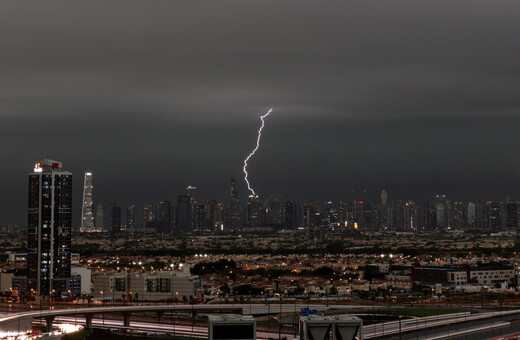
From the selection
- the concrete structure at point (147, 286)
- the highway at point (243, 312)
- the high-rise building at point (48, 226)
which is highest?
the high-rise building at point (48, 226)

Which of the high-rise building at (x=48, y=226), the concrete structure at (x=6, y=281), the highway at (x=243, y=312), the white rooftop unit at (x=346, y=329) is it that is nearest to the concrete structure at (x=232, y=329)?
the white rooftop unit at (x=346, y=329)

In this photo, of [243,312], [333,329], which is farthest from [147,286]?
[333,329]

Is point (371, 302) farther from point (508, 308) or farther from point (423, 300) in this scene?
point (508, 308)

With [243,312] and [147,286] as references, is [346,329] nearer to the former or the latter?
[243,312]

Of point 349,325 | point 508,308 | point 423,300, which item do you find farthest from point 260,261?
point 349,325

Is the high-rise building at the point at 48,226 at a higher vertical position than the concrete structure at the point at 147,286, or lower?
higher

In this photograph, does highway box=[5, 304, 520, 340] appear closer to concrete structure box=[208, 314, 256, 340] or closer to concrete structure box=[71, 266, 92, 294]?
concrete structure box=[208, 314, 256, 340]

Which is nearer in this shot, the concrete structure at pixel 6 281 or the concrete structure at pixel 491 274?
the concrete structure at pixel 6 281

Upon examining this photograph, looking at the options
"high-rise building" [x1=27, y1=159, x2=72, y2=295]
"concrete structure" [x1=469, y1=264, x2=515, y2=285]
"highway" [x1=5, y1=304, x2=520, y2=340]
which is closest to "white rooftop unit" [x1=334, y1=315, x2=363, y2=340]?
"highway" [x1=5, y1=304, x2=520, y2=340]

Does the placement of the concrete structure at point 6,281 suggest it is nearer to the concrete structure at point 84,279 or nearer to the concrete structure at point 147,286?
the concrete structure at point 84,279
